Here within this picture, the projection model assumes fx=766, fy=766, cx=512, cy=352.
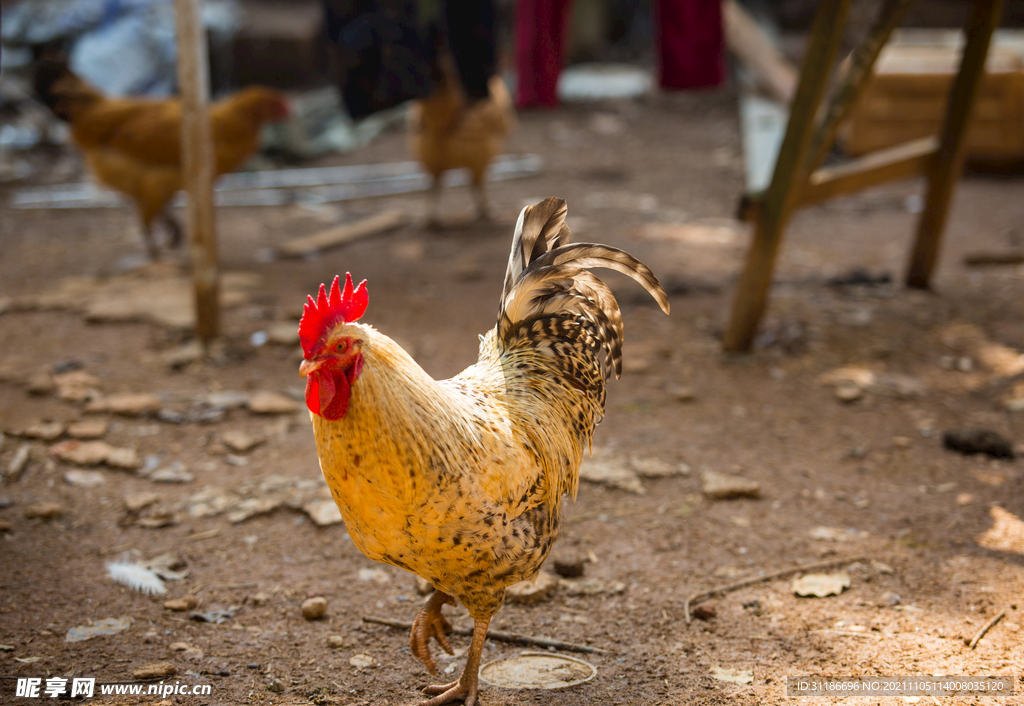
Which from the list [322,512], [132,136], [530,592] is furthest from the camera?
[132,136]

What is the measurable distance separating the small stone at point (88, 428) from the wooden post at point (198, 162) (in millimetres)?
997

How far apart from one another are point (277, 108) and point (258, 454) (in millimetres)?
4042

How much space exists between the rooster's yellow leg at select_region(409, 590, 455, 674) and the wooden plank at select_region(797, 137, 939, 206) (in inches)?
138

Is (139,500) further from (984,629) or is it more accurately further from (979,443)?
(979,443)

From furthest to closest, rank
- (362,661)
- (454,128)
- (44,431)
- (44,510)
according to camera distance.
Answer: (454,128), (44,431), (44,510), (362,661)

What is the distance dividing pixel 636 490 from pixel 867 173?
10.0 feet

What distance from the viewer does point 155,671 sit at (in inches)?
95.2

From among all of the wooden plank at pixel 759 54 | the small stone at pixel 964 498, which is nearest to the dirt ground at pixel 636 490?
the small stone at pixel 964 498

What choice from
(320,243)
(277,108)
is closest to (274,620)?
(320,243)

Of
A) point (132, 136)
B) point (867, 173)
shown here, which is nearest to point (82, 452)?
point (132, 136)

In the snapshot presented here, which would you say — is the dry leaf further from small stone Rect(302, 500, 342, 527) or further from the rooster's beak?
the rooster's beak

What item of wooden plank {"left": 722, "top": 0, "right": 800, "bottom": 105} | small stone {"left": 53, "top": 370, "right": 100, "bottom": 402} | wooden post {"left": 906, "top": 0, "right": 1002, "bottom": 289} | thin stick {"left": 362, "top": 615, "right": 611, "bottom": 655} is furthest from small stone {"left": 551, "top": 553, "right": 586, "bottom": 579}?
wooden plank {"left": 722, "top": 0, "right": 800, "bottom": 105}

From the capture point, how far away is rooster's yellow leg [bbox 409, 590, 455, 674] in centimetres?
240

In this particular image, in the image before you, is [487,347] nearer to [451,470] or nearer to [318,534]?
[451,470]
